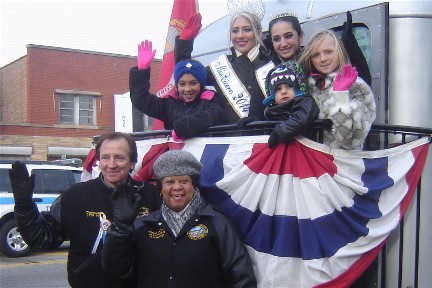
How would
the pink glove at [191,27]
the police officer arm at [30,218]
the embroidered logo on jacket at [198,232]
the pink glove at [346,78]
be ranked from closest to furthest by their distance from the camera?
the pink glove at [346,78] → the embroidered logo on jacket at [198,232] → the police officer arm at [30,218] → the pink glove at [191,27]

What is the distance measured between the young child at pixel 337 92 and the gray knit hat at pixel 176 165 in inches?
30.6

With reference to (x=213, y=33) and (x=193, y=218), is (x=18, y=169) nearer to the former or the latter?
(x=193, y=218)

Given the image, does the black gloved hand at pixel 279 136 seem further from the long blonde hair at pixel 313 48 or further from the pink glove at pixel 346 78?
the long blonde hair at pixel 313 48

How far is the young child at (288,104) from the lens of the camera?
274cm

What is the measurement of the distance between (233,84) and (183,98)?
1.28ft

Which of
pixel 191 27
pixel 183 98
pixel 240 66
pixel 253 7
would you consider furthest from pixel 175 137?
pixel 253 7

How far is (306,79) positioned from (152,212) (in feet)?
4.02

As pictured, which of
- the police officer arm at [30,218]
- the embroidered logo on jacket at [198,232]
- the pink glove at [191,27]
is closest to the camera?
the embroidered logo on jacket at [198,232]

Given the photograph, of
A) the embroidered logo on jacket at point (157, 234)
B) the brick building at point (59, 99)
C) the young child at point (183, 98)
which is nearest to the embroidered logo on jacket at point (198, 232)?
the embroidered logo on jacket at point (157, 234)

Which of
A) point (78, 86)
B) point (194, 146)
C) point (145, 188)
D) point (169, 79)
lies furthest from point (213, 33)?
point (78, 86)

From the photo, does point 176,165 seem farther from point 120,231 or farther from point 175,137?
point 175,137

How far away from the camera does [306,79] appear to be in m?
3.10

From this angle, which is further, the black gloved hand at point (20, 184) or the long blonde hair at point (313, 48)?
the long blonde hair at point (313, 48)

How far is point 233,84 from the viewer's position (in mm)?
3723
